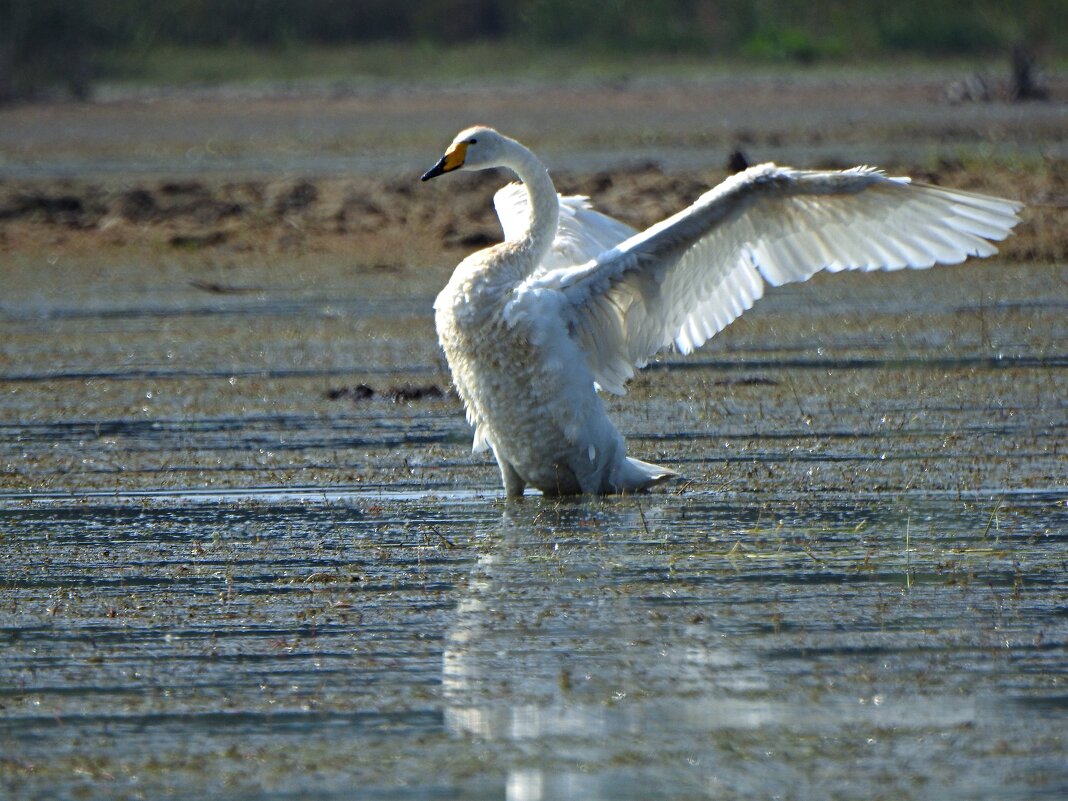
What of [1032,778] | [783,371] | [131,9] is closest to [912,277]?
[783,371]

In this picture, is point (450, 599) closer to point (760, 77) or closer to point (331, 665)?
point (331, 665)

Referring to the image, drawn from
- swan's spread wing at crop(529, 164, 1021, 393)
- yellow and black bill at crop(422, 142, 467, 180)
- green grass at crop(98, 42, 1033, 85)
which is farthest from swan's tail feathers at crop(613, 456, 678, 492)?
green grass at crop(98, 42, 1033, 85)

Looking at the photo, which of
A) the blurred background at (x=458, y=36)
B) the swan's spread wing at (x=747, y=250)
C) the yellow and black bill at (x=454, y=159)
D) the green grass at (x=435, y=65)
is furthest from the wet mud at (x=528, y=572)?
the blurred background at (x=458, y=36)

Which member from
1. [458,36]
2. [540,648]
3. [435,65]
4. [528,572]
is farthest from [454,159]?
[458,36]

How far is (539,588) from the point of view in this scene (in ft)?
19.7

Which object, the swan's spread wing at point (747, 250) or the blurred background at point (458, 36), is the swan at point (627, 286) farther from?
the blurred background at point (458, 36)

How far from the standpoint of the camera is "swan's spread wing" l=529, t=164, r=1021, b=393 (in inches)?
302

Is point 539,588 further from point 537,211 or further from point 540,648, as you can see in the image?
point 537,211

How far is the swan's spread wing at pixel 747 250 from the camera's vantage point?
7.67m

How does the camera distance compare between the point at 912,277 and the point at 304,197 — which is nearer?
the point at 912,277

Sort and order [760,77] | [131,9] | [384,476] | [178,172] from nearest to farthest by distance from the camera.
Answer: [384,476]
[178,172]
[760,77]
[131,9]

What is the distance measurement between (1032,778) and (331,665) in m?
1.83

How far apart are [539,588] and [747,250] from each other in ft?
7.71

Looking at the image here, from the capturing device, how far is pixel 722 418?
917cm
